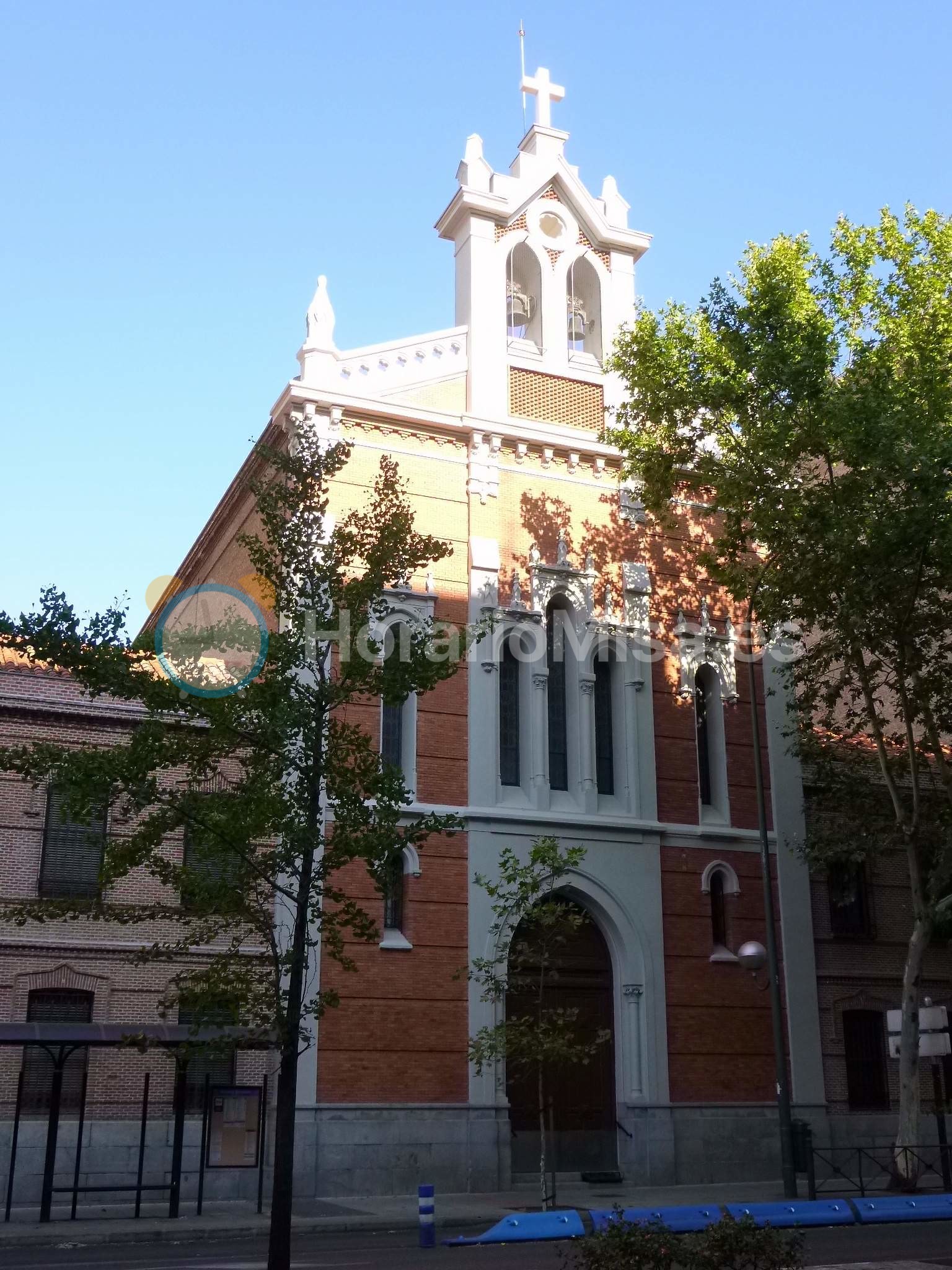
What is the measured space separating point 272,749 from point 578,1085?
12292 millimetres

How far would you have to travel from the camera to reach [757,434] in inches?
935

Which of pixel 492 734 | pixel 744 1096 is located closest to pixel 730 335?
pixel 492 734

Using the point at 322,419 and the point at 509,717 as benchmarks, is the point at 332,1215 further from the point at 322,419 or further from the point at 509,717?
the point at 322,419

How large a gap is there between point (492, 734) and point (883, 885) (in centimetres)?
880

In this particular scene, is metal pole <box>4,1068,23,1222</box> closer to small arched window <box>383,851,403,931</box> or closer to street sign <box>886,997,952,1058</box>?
small arched window <box>383,851,403,931</box>

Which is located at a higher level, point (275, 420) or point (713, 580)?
point (275, 420)

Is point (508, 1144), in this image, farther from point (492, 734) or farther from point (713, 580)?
point (713, 580)

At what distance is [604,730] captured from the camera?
2558cm

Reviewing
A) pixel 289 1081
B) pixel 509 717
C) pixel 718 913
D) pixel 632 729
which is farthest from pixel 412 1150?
pixel 289 1081

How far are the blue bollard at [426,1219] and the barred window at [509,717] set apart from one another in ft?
29.9

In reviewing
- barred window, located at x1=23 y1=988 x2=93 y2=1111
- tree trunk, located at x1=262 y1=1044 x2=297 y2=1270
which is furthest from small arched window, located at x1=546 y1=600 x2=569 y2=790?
tree trunk, located at x1=262 y1=1044 x2=297 y2=1270

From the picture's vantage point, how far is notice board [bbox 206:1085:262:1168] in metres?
19.8

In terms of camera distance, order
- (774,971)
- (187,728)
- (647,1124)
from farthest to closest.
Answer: (647,1124) → (774,971) → (187,728)

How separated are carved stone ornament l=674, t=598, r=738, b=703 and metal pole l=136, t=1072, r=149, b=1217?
482 inches
